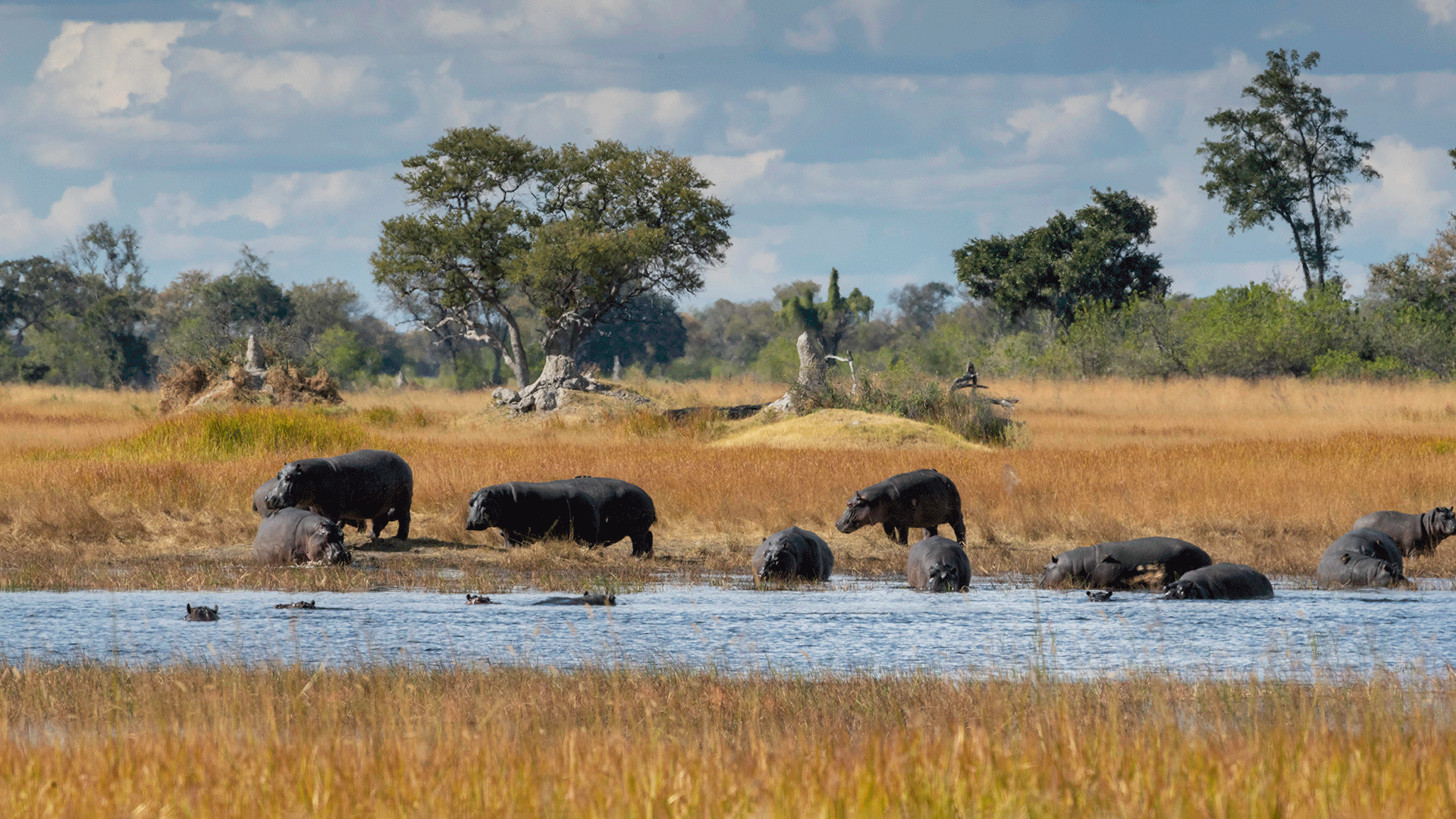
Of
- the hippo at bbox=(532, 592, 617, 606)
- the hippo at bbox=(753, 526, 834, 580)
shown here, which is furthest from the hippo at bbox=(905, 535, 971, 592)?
the hippo at bbox=(532, 592, 617, 606)

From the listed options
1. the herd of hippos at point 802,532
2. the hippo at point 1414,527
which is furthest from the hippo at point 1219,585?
the hippo at point 1414,527

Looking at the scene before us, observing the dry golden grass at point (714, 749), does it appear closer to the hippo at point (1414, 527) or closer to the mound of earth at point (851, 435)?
the hippo at point (1414, 527)

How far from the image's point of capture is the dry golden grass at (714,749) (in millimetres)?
4543

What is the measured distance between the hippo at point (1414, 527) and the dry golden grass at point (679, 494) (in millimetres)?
194

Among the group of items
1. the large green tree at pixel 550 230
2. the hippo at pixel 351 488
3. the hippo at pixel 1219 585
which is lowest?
the hippo at pixel 1219 585

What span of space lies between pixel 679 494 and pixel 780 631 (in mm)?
8679

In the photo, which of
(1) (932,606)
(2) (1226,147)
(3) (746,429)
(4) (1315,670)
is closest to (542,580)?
(1) (932,606)

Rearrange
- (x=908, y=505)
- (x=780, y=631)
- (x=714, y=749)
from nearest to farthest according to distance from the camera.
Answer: (x=714, y=749) < (x=780, y=631) < (x=908, y=505)

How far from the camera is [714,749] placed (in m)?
5.48

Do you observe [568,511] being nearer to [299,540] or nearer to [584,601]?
A: [299,540]

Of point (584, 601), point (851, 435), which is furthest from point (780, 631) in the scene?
point (851, 435)

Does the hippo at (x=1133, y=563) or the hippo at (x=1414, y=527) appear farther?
the hippo at (x=1414, y=527)

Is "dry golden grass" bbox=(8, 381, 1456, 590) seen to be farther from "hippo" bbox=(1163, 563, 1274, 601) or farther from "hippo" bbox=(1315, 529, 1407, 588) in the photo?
"hippo" bbox=(1163, 563, 1274, 601)

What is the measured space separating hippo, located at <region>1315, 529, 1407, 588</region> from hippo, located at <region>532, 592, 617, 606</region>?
659 centimetres
